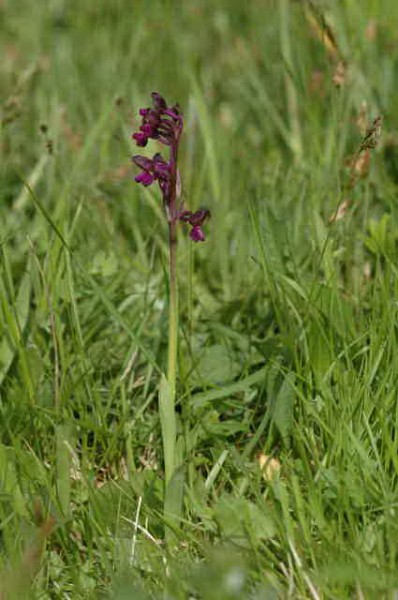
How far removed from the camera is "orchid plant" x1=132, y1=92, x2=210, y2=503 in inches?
72.9

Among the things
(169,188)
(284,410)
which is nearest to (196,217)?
(169,188)

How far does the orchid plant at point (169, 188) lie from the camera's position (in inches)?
72.9

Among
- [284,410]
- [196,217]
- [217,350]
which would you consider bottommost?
[284,410]

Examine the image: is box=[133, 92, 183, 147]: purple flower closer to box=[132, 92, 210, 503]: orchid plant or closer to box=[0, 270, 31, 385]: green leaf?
box=[132, 92, 210, 503]: orchid plant

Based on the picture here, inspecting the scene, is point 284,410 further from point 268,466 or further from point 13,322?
point 13,322

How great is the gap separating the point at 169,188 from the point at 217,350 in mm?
647

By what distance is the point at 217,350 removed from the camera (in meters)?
2.42

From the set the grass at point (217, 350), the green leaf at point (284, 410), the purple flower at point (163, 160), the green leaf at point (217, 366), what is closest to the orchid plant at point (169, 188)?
the purple flower at point (163, 160)

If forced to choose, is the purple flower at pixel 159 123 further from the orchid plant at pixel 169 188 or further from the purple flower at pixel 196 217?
the purple flower at pixel 196 217

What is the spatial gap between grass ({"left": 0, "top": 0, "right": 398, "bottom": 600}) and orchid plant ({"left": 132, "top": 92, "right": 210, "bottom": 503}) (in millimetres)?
117

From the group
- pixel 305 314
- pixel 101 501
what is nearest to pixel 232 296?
pixel 305 314

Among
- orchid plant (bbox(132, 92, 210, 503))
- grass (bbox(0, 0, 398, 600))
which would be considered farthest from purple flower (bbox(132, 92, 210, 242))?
grass (bbox(0, 0, 398, 600))

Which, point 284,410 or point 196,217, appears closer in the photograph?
point 196,217

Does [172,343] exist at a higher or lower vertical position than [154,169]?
lower
